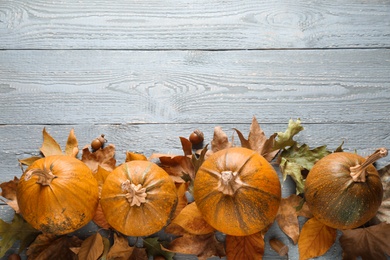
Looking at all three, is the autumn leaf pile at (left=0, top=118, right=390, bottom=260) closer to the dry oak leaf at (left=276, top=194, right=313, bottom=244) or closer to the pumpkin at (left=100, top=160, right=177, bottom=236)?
the dry oak leaf at (left=276, top=194, right=313, bottom=244)

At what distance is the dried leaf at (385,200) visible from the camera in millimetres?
1168

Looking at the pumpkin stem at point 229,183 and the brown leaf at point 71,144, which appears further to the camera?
the brown leaf at point 71,144

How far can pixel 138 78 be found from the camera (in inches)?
53.1

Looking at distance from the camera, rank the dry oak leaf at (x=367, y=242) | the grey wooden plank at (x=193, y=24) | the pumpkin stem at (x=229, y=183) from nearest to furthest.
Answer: the pumpkin stem at (x=229, y=183) < the dry oak leaf at (x=367, y=242) < the grey wooden plank at (x=193, y=24)

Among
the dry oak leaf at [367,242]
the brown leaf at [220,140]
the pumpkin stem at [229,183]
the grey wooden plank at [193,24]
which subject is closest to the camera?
the pumpkin stem at [229,183]

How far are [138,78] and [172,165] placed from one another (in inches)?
11.1

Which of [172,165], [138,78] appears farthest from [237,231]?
[138,78]

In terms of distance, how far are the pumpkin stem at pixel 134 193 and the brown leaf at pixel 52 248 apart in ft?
0.94

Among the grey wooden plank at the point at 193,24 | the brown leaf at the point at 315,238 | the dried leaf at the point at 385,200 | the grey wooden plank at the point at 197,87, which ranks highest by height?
the grey wooden plank at the point at 193,24

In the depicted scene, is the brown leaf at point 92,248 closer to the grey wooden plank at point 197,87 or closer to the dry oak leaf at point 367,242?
the grey wooden plank at point 197,87

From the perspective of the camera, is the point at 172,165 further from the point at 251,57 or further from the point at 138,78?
the point at 251,57

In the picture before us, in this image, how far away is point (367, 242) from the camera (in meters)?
1.17

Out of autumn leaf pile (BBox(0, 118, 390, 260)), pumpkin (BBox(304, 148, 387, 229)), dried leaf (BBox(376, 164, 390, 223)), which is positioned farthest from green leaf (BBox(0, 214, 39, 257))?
dried leaf (BBox(376, 164, 390, 223))

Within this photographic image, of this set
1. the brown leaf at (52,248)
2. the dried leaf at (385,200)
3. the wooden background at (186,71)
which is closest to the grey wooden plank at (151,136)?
the wooden background at (186,71)
